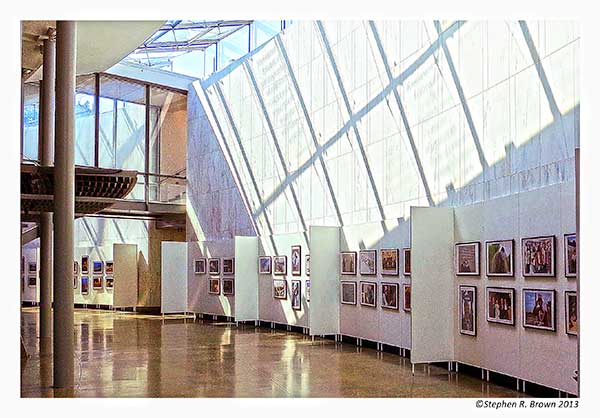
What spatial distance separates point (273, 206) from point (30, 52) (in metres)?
12.3

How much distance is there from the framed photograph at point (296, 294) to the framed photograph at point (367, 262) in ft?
15.7

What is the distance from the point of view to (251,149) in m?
33.9

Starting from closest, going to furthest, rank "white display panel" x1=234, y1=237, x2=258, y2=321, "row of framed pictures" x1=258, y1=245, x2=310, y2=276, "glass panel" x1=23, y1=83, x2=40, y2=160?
1. "row of framed pictures" x1=258, y1=245, x2=310, y2=276
2. "white display panel" x1=234, y1=237, x2=258, y2=321
3. "glass panel" x1=23, y1=83, x2=40, y2=160

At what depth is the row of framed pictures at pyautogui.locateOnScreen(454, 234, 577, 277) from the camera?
1429cm

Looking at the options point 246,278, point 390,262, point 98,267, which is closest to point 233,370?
point 390,262

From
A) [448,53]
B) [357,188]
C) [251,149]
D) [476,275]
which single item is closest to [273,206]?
[251,149]

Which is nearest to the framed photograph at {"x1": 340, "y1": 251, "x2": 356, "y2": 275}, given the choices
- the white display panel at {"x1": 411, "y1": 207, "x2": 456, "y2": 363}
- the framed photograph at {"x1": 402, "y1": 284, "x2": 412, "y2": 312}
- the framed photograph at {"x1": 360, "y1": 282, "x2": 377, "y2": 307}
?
the framed photograph at {"x1": 360, "y1": 282, "x2": 377, "y2": 307}

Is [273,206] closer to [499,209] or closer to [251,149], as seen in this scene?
[251,149]

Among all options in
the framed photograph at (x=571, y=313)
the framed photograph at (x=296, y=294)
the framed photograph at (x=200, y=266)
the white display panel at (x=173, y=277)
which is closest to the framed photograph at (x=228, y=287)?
the framed photograph at (x=200, y=266)

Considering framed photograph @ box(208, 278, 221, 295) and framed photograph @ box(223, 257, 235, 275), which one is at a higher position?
framed photograph @ box(223, 257, 235, 275)

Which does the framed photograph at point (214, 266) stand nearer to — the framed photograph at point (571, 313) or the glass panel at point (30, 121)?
the glass panel at point (30, 121)

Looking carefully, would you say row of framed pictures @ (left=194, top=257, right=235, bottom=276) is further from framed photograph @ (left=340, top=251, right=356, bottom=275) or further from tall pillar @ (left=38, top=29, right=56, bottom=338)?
tall pillar @ (left=38, top=29, right=56, bottom=338)

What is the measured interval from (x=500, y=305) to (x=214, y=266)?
64.5 ft

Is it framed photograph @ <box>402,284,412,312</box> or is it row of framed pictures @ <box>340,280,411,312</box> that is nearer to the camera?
framed photograph @ <box>402,284,412,312</box>
